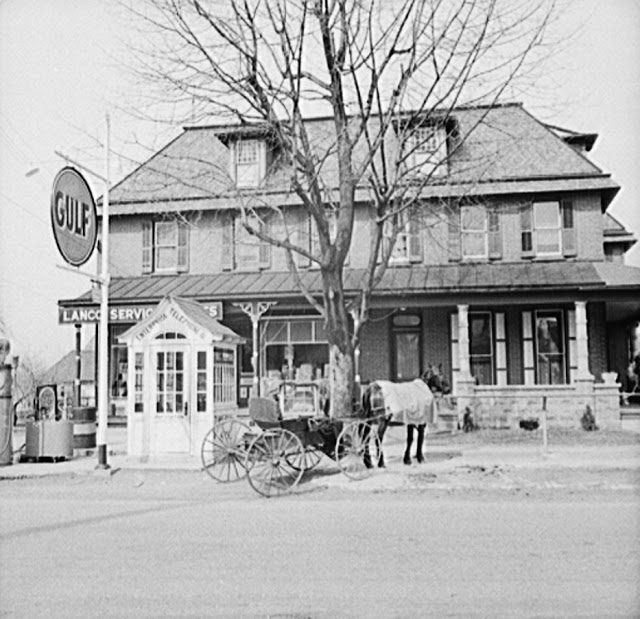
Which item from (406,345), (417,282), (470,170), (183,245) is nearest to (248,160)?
(183,245)

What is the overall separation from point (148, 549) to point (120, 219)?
20.7m

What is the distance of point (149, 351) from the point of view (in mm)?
16531

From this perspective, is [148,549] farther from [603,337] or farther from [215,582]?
[603,337]

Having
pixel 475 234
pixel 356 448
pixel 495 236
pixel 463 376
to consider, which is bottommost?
pixel 356 448

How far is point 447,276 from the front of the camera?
24.2 metres

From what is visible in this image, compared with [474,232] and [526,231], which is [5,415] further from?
[526,231]

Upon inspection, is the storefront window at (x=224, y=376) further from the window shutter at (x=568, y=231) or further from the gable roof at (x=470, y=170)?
the window shutter at (x=568, y=231)

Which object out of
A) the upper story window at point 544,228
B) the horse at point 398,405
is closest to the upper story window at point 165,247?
the upper story window at point 544,228

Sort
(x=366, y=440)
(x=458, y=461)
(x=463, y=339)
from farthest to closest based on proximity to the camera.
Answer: (x=463, y=339)
(x=458, y=461)
(x=366, y=440)

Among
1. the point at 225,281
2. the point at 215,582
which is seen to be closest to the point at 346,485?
the point at 215,582

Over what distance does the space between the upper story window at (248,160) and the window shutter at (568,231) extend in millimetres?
9930

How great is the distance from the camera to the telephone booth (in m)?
16.4

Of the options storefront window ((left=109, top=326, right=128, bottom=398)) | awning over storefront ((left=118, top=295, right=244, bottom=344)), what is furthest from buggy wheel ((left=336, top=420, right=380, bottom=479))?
storefront window ((left=109, top=326, right=128, bottom=398))

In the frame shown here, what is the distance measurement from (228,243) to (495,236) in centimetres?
880
